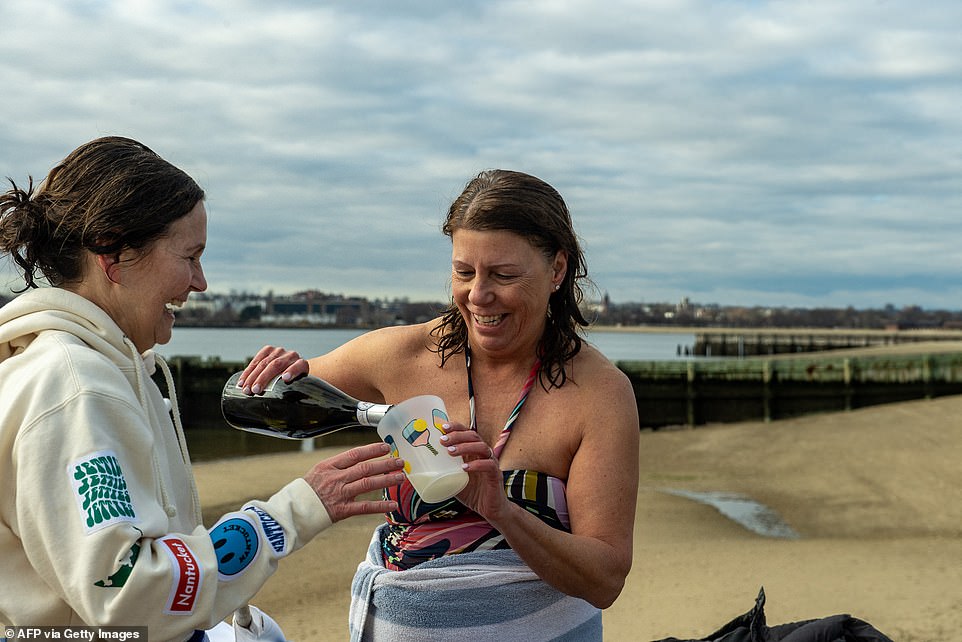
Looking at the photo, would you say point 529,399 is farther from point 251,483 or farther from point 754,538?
point 251,483

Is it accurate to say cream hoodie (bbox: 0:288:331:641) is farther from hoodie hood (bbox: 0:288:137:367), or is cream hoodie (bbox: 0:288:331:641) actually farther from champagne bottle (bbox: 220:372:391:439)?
champagne bottle (bbox: 220:372:391:439)

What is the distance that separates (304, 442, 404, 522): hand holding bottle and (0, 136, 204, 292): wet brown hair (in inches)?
28.3

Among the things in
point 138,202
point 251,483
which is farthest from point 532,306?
point 251,483

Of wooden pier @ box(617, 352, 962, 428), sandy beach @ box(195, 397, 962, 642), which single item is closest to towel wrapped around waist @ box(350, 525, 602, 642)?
sandy beach @ box(195, 397, 962, 642)

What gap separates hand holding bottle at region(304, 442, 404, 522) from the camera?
228 centimetres

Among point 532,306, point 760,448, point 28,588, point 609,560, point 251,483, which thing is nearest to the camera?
point 28,588

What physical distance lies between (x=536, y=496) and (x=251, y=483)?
46.6 feet

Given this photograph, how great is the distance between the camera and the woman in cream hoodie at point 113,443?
1884 mm

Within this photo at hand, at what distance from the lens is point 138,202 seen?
2256mm

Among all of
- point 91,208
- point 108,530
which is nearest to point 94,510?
point 108,530

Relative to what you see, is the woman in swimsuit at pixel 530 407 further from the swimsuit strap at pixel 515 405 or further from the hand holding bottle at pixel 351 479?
the hand holding bottle at pixel 351 479

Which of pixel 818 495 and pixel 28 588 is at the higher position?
pixel 28 588

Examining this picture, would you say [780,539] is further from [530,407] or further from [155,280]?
[155,280]
